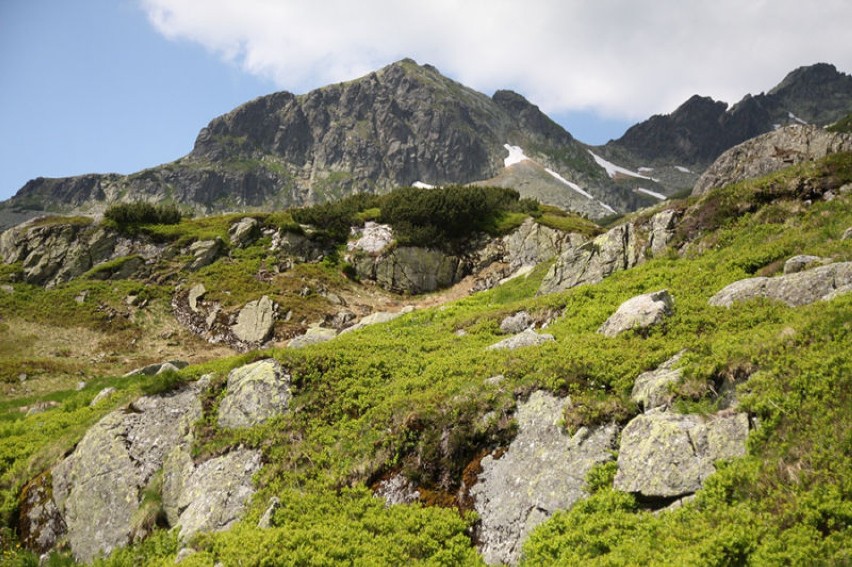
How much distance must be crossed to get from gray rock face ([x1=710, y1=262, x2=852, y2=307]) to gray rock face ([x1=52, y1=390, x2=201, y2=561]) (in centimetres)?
1651

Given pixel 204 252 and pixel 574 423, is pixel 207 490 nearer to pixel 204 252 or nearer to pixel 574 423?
pixel 574 423

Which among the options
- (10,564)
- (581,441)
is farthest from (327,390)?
(10,564)

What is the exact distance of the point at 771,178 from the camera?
2250 cm

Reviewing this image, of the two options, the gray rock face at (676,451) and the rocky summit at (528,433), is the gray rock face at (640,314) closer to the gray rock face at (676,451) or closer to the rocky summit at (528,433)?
the rocky summit at (528,433)

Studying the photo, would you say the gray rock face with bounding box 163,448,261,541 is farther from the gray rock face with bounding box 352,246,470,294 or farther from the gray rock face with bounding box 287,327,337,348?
the gray rock face with bounding box 352,246,470,294

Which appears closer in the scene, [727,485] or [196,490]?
[727,485]

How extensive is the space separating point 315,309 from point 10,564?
28538mm

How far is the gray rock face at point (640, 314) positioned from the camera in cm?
1452

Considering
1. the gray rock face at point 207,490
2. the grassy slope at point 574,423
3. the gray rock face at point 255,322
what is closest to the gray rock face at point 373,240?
the gray rock face at point 255,322

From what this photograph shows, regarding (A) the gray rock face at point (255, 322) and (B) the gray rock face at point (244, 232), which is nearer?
(A) the gray rock face at point (255, 322)

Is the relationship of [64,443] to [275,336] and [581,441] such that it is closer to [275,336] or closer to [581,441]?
[581,441]

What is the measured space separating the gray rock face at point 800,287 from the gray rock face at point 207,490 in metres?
14.1

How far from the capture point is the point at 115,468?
1322 centimetres

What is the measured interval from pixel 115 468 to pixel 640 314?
1558cm
